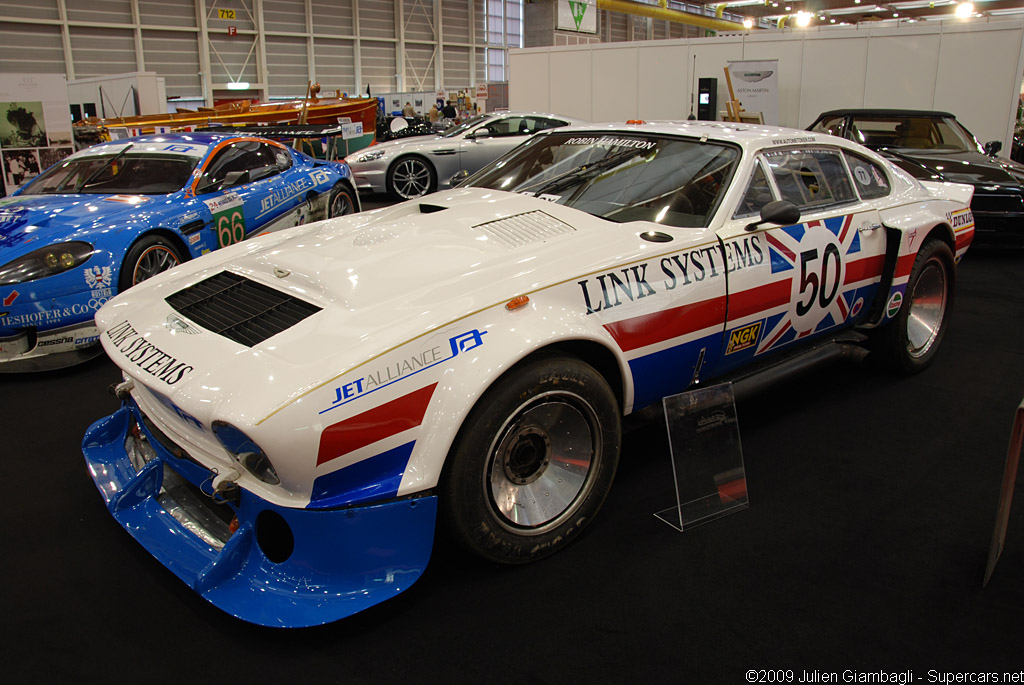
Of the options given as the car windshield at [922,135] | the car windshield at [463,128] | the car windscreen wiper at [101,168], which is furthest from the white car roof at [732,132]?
the car windshield at [463,128]

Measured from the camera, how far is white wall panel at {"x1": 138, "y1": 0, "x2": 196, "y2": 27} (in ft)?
62.3

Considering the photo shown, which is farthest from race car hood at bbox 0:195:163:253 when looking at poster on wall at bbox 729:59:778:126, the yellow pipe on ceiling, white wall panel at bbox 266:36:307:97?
the yellow pipe on ceiling

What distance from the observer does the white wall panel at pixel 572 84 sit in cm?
1530

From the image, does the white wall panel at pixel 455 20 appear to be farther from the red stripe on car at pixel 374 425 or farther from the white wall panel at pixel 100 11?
the red stripe on car at pixel 374 425

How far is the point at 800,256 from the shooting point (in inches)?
125

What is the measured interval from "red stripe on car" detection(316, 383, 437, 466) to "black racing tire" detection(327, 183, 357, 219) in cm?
479

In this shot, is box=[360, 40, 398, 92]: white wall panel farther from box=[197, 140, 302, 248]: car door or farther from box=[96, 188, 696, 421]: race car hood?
box=[96, 188, 696, 421]: race car hood

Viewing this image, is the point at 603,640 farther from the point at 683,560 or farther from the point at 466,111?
the point at 466,111

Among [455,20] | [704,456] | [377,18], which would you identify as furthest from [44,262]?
[455,20]

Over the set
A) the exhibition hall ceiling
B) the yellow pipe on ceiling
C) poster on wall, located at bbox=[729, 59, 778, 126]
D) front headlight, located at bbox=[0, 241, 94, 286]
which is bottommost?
front headlight, located at bbox=[0, 241, 94, 286]

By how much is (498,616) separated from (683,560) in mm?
707

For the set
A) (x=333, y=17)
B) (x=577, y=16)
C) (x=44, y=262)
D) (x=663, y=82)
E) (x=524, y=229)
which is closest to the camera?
(x=524, y=229)

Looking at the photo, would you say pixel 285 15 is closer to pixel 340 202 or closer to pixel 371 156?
pixel 371 156

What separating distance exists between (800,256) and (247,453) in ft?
7.95
